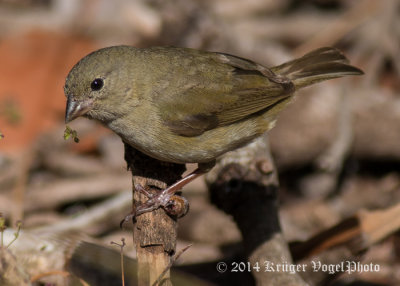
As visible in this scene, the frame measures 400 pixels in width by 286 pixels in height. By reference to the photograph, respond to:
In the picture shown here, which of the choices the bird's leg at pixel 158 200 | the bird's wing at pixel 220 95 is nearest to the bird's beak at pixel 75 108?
the bird's wing at pixel 220 95

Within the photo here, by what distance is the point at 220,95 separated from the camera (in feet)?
13.1

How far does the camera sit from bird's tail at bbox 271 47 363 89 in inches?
168

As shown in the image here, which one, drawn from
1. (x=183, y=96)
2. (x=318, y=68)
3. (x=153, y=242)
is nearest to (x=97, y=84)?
(x=183, y=96)

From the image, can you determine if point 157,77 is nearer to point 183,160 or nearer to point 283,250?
point 183,160

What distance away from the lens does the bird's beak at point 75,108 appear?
11.5 ft

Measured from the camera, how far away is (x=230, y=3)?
8000mm

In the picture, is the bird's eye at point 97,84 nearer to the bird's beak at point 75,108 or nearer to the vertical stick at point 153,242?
the bird's beak at point 75,108

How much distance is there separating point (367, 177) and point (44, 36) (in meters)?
4.01

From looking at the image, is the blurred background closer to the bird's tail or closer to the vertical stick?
the bird's tail

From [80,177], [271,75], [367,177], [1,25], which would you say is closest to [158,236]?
[271,75]

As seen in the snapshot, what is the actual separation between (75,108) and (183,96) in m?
0.70

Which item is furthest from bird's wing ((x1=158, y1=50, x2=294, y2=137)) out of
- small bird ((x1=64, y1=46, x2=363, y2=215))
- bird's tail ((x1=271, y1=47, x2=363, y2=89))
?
bird's tail ((x1=271, y1=47, x2=363, y2=89))

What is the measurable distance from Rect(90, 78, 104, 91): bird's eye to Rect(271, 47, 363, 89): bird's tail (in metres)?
1.40

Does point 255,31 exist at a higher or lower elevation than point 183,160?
higher
